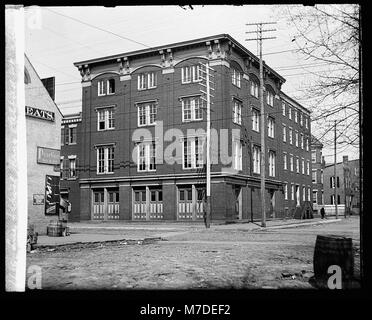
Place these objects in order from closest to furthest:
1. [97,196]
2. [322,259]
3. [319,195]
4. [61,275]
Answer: [322,259] < [61,275] < [97,196] < [319,195]

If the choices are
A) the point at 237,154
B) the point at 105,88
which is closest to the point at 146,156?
the point at 105,88

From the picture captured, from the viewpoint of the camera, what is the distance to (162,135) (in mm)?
21172

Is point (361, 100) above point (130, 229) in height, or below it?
above

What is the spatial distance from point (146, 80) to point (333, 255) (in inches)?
490

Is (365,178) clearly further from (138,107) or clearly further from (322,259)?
(138,107)

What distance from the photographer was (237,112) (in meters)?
27.9

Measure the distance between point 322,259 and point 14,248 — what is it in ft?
15.8

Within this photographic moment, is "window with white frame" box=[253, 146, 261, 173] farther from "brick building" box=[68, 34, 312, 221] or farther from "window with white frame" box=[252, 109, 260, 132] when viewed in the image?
"window with white frame" box=[252, 109, 260, 132]

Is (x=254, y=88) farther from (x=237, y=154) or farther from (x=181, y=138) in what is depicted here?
(x=181, y=138)

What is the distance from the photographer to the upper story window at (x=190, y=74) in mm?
22484

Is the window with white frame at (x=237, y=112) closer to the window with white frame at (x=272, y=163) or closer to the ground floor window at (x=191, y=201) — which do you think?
the window with white frame at (x=272, y=163)

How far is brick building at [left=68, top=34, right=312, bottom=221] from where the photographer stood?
47.5ft
